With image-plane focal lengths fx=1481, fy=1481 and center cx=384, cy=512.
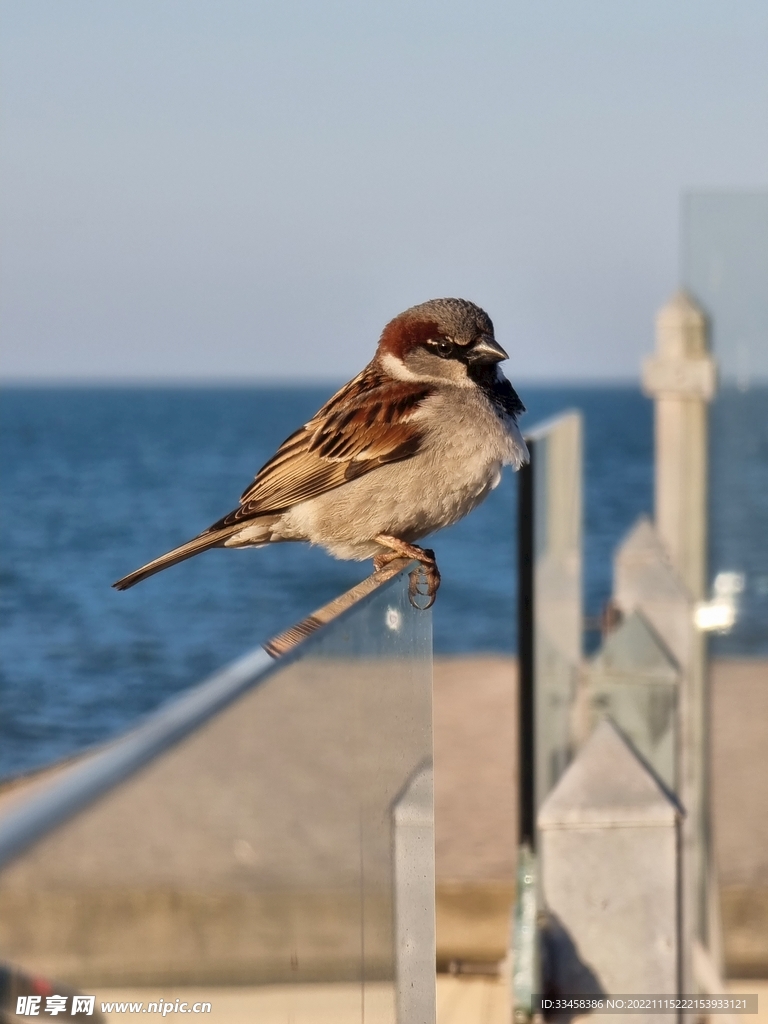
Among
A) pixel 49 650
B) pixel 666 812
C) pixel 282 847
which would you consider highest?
pixel 49 650

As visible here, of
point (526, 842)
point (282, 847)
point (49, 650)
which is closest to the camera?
point (282, 847)

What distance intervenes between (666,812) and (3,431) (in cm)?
7807

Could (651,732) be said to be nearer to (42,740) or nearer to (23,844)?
(23,844)

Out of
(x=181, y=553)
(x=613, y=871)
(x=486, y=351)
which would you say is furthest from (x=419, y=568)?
(x=613, y=871)

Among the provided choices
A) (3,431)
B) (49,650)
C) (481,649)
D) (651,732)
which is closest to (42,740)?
(49,650)

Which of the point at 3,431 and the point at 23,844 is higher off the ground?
Result: the point at 3,431

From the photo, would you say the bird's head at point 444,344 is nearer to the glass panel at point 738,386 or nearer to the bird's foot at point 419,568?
the bird's foot at point 419,568

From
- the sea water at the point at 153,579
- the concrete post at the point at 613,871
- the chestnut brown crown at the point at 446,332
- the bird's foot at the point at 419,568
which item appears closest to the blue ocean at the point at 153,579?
the sea water at the point at 153,579

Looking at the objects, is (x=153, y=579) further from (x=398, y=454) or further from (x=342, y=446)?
(x=398, y=454)

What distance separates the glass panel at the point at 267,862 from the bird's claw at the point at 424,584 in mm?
347

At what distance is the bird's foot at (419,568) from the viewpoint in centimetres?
251

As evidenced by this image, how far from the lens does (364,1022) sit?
1.75m

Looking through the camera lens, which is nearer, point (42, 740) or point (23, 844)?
point (23, 844)

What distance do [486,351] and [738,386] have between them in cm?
161
